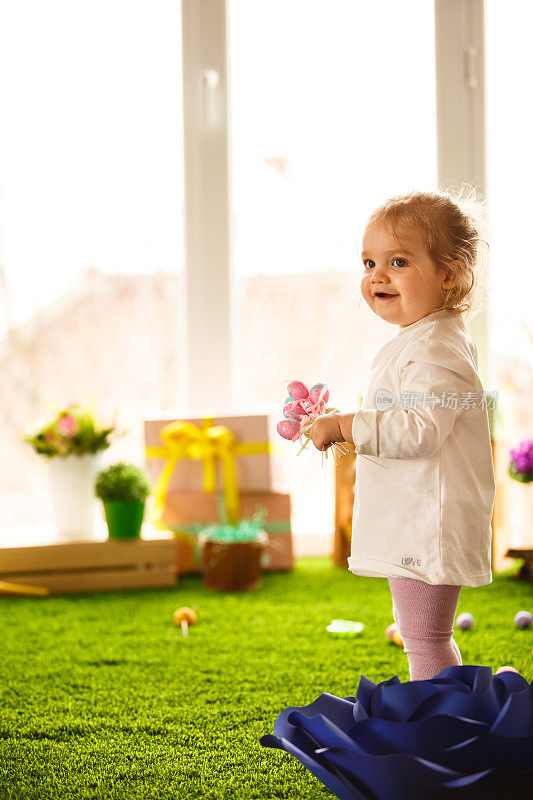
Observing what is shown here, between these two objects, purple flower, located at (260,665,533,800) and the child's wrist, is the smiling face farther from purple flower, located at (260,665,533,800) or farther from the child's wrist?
purple flower, located at (260,665,533,800)

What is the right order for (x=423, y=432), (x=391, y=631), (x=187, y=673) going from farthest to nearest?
(x=391, y=631), (x=187, y=673), (x=423, y=432)

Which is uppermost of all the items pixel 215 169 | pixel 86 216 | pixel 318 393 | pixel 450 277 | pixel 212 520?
pixel 215 169

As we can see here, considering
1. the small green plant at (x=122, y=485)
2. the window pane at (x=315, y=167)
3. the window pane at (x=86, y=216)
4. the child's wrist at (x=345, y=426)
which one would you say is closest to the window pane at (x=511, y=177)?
the window pane at (x=315, y=167)

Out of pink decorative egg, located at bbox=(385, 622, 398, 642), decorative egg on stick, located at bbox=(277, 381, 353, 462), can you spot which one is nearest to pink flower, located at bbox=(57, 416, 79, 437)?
pink decorative egg, located at bbox=(385, 622, 398, 642)

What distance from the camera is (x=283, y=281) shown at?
2430mm

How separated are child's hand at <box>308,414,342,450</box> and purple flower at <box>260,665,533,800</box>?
288 mm

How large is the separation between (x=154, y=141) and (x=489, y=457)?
177 cm

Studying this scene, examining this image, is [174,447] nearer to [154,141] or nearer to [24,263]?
[24,263]

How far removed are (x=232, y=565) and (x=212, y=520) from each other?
0.71 feet

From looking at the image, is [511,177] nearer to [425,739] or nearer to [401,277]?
[401,277]

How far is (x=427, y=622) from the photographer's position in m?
1.00

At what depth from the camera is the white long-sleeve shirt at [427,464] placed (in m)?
0.96

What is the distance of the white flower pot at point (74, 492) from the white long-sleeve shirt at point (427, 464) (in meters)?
1.20

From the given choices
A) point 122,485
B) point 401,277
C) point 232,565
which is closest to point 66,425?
point 122,485
